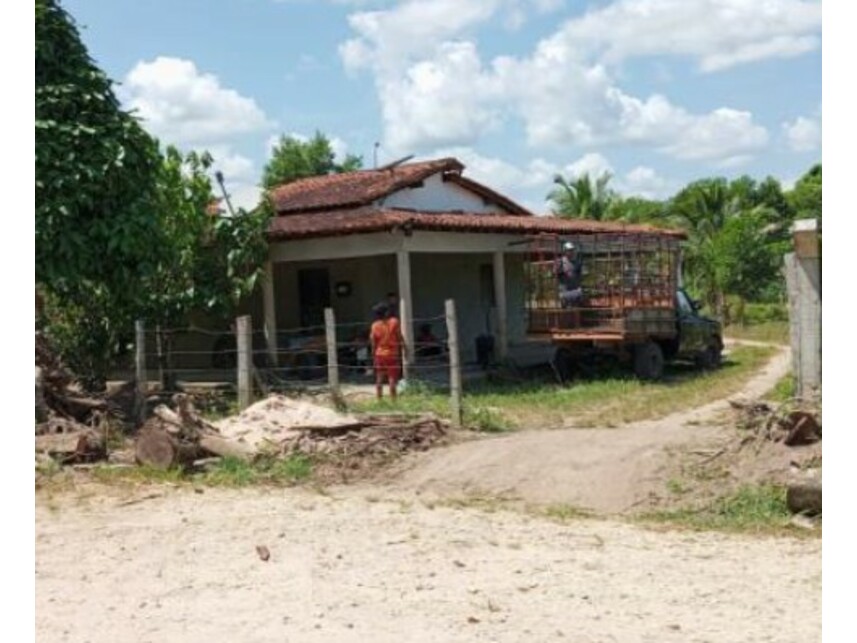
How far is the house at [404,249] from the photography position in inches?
734

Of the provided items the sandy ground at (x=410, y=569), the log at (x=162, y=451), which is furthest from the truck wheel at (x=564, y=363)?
the log at (x=162, y=451)

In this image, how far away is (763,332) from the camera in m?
30.4

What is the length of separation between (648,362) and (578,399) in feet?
9.45

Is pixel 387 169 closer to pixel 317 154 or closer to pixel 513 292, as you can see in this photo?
pixel 513 292

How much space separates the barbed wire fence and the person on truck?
2178 millimetres

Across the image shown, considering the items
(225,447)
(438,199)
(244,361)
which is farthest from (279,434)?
(438,199)

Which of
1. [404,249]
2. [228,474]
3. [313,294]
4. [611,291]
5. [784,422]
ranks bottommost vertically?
[228,474]

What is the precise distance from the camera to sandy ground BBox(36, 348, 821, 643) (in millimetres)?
5598

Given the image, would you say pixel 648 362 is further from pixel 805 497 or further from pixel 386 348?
pixel 805 497

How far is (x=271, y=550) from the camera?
7.37m

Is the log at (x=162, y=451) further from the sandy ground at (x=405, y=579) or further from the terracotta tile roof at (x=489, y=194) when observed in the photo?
the terracotta tile roof at (x=489, y=194)

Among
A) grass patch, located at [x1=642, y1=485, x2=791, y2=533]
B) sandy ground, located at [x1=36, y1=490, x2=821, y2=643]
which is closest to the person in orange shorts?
sandy ground, located at [x1=36, y1=490, x2=821, y2=643]

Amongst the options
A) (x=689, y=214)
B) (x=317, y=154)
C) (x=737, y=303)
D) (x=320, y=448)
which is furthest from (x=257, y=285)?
(x=317, y=154)

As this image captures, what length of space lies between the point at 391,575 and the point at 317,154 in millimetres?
48115
